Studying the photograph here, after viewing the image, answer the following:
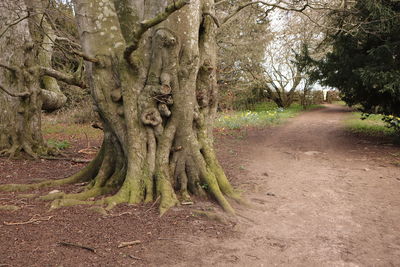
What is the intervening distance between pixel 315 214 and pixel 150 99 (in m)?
2.77

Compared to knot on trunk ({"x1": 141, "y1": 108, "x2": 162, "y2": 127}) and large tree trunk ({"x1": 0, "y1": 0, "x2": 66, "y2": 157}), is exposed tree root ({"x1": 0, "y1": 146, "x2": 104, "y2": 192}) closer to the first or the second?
knot on trunk ({"x1": 141, "y1": 108, "x2": 162, "y2": 127})

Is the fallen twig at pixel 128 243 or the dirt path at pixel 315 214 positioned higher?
the fallen twig at pixel 128 243

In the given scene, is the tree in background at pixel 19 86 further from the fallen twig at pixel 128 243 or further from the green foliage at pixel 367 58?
the green foliage at pixel 367 58

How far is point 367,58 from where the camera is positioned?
8.24 m

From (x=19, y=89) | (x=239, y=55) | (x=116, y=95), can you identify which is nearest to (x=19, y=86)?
(x=19, y=89)

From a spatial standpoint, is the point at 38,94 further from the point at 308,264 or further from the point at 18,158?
the point at 308,264

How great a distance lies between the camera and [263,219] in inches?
161

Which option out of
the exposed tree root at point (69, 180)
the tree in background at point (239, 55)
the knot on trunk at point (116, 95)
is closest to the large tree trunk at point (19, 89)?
the exposed tree root at point (69, 180)

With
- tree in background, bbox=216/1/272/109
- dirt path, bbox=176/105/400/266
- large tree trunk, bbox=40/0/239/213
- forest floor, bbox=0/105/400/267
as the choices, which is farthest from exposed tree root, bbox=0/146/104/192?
tree in background, bbox=216/1/272/109

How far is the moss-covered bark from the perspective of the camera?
433 cm

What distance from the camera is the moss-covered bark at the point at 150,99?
4.33 metres

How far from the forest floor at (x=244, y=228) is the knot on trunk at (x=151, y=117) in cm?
112

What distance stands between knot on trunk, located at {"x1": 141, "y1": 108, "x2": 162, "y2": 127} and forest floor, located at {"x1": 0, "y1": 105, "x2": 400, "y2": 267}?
1118 millimetres

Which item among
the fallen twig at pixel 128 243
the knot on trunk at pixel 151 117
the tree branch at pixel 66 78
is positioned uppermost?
the tree branch at pixel 66 78
